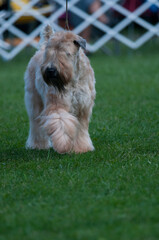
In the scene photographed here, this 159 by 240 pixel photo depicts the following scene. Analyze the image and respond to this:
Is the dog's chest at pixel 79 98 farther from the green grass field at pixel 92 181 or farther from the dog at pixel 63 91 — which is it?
the green grass field at pixel 92 181

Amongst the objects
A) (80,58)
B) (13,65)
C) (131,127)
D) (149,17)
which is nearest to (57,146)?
(80,58)

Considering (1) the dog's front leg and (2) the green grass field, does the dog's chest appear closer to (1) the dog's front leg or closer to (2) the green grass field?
(1) the dog's front leg

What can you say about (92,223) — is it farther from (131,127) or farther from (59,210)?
(131,127)

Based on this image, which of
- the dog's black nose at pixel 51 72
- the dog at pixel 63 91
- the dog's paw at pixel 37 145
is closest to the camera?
the dog's black nose at pixel 51 72

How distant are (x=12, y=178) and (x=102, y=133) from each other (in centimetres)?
202

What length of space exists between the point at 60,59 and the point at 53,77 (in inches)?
7.2

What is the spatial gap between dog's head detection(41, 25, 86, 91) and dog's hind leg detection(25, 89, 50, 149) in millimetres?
829

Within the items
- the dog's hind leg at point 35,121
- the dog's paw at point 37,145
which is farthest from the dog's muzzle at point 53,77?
the dog's paw at point 37,145

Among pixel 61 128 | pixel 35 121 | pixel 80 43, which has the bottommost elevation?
pixel 35 121

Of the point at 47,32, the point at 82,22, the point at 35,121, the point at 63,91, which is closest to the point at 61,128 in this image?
the point at 63,91

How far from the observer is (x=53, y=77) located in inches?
189

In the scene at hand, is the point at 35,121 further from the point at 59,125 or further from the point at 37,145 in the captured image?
the point at 59,125

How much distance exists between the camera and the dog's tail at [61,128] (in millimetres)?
4906

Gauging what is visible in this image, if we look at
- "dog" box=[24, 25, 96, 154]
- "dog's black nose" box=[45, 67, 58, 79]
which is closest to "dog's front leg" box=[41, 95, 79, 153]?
"dog" box=[24, 25, 96, 154]
